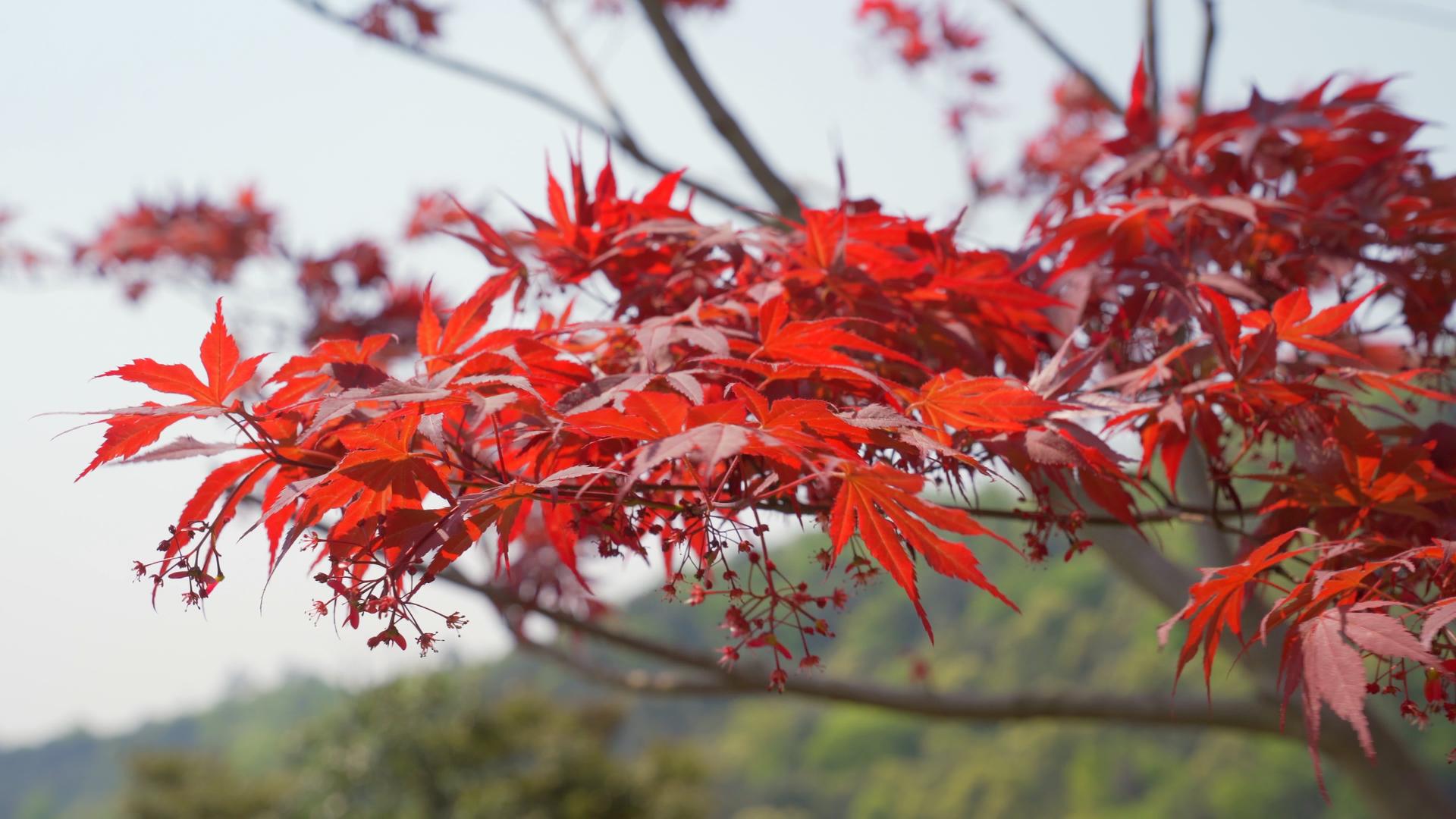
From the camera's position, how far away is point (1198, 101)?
210cm

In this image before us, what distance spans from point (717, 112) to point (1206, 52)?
41.4 inches

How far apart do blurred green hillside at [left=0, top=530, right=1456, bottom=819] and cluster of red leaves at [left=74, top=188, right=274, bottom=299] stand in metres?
2.28

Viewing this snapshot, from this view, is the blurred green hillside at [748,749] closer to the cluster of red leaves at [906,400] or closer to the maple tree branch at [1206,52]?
the cluster of red leaves at [906,400]

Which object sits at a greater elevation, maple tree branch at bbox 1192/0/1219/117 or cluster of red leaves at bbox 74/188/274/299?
cluster of red leaves at bbox 74/188/274/299

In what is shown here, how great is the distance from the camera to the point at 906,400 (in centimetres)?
85

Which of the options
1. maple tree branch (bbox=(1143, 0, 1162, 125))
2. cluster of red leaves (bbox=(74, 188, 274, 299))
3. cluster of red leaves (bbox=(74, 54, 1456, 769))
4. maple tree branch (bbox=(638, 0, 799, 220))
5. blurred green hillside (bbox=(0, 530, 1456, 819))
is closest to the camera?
cluster of red leaves (bbox=(74, 54, 1456, 769))

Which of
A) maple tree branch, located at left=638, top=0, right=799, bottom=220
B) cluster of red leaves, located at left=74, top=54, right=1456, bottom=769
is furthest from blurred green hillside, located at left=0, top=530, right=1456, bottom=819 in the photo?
maple tree branch, located at left=638, top=0, right=799, bottom=220

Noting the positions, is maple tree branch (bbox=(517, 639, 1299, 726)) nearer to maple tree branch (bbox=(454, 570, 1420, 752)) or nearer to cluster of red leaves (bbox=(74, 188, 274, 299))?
maple tree branch (bbox=(454, 570, 1420, 752))

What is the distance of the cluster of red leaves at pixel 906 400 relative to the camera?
0.71m

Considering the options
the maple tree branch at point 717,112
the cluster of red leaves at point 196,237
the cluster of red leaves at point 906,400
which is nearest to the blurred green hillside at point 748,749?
the cluster of red leaves at point 906,400

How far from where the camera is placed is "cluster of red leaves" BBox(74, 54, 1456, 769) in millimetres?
711

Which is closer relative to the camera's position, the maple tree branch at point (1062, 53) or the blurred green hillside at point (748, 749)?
the maple tree branch at point (1062, 53)

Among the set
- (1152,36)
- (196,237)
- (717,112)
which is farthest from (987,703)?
(196,237)

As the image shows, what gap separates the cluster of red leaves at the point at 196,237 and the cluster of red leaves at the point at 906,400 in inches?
93.2
